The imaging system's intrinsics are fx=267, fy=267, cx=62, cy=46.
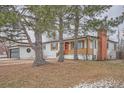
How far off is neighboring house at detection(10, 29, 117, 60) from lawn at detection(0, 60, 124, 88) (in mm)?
116

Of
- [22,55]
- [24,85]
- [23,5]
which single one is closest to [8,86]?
[24,85]

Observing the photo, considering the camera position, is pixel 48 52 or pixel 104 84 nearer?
pixel 104 84

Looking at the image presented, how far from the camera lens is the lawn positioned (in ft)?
13.1

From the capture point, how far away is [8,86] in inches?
156

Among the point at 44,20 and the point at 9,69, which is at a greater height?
the point at 44,20

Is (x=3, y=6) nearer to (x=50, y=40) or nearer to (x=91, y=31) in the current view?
(x=50, y=40)

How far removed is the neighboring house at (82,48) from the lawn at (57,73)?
0.12m

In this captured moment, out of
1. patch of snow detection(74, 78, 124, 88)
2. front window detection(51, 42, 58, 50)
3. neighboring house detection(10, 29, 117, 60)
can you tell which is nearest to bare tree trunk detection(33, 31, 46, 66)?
neighboring house detection(10, 29, 117, 60)

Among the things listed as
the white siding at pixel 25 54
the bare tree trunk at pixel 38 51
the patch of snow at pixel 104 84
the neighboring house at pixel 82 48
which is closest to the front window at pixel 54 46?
the neighboring house at pixel 82 48

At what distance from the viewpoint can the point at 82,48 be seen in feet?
14.2

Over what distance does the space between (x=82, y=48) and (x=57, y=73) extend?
584mm

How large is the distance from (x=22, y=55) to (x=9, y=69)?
0.33 m

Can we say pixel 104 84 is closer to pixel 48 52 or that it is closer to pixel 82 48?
pixel 82 48

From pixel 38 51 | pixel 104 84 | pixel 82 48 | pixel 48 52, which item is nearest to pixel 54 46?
pixel 48 52
